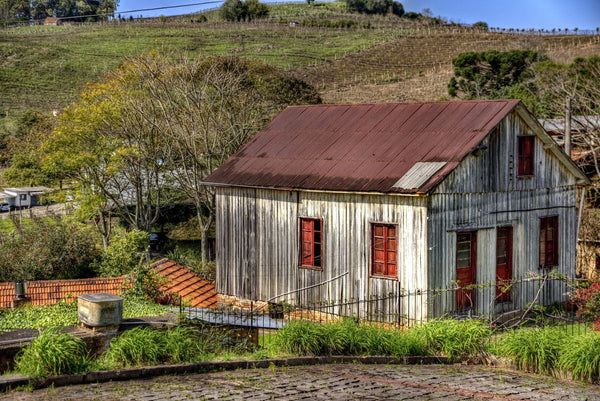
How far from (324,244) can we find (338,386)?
9015mm

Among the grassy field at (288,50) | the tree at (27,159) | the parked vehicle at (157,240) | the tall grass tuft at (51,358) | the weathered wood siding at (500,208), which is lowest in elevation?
the tall grass tuft at (51,358)

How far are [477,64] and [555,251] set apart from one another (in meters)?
41.0

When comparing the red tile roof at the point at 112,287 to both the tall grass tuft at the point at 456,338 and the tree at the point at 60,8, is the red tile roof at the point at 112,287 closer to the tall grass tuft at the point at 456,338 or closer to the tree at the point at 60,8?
the tall grass tuft at the point at 456,338

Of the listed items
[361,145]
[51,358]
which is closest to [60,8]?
[361,145]

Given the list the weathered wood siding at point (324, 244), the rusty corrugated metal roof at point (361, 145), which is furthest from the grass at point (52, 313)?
the rusty corrugated metal roof at point (361, 145)

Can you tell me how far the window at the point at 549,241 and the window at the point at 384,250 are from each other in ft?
16.3

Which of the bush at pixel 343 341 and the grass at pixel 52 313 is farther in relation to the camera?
the grass at pixel 52 313

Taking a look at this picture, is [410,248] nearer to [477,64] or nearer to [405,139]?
[405,139]

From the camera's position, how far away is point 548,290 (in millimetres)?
19969

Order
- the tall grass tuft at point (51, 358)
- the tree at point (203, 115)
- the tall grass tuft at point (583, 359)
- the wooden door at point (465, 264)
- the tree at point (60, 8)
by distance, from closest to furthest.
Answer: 1. the tall grass tuft at point (51, 358)
2. the tall grass tuft at point (583, 359)
3. the wooden door at point (465, 264)
4. the tree at point (203, 115)
5. the tree at point (60, 8)

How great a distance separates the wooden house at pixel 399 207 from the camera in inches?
671

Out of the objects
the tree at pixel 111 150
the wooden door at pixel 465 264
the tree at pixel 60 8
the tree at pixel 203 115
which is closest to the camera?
the wooden door at pixel 465 264

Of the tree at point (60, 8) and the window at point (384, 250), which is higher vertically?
the tree at point (60, 8)

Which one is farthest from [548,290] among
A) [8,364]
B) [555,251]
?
[8,364]
